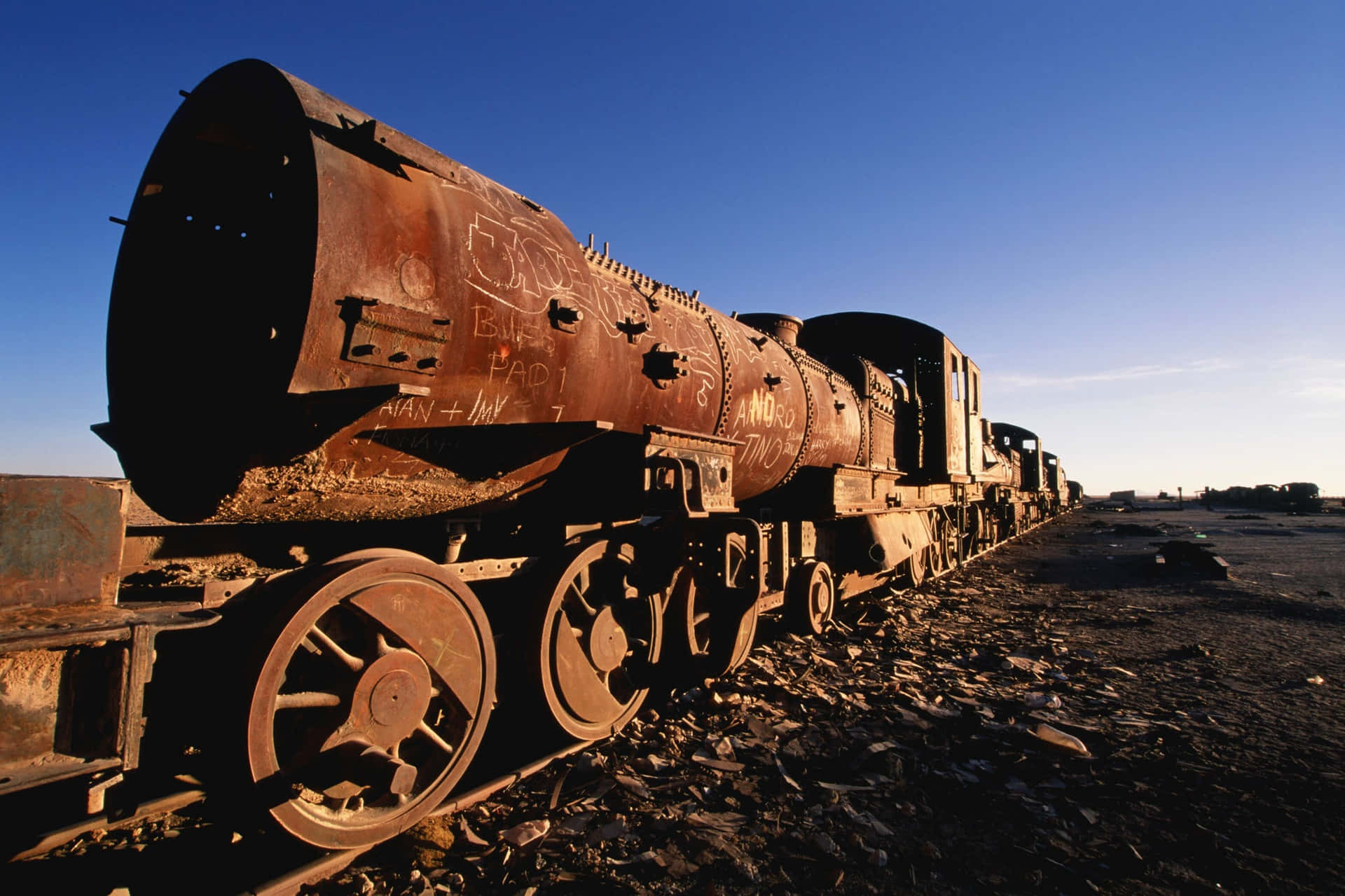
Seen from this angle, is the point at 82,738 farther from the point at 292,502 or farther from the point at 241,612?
the point at 292,502

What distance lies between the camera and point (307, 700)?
252 cm

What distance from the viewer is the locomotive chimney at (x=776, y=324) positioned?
715cm

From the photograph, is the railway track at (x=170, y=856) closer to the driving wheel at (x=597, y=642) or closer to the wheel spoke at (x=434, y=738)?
the wheel spoke at (x=434, y=738)

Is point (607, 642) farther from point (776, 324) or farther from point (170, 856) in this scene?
point (776, 324)

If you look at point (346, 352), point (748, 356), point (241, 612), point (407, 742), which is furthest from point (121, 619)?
point (748, 356)

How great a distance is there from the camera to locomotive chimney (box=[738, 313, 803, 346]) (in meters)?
7.15

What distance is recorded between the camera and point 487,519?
4145 mm

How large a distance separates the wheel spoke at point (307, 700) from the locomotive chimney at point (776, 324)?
18.2 feet

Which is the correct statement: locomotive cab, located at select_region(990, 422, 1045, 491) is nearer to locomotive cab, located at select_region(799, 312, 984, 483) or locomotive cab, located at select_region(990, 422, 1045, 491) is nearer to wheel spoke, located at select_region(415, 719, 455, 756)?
locomotive cab, located at select_region(799, 312, 984, 483)

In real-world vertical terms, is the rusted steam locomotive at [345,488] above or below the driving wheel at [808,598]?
above

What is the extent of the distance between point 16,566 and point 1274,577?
16.9 meters

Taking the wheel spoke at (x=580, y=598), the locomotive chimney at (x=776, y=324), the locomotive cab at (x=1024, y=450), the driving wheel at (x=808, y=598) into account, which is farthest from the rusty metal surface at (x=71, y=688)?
the locomotive cab at (x=1024, y=450)

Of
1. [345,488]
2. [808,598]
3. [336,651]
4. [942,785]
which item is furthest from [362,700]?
[808,598]

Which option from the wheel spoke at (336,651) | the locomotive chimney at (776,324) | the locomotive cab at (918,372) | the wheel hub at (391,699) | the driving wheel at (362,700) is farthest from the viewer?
the locomotive cab at (918,372)
